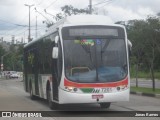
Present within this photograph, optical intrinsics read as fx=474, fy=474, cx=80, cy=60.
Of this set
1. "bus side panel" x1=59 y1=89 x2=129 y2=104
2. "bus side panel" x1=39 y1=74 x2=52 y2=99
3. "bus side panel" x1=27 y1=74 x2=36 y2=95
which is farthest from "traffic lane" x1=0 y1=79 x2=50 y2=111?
"bus side panel" x1=59 y1=89 x2=129 y2=104

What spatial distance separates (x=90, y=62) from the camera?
1645 centimetres

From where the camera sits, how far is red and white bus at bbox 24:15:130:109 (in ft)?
53.3

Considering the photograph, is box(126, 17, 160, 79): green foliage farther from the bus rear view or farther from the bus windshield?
the bus windshield

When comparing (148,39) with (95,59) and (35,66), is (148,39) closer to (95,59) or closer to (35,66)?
(35,66)

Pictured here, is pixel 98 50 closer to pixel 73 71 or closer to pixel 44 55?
Result: pixel 73 71

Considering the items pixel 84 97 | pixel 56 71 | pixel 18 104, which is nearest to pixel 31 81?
pixel 18 104

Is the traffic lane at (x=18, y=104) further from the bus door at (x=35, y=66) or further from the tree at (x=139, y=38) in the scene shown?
the tree at (x=139, y=38)

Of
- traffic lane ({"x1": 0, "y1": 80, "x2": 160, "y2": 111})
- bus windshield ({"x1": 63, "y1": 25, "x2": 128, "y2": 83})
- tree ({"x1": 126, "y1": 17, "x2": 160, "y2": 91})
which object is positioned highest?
tree ({"x1": 126, "y1": 17, "x2": 160, "y2": 91})

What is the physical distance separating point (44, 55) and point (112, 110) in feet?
12.9

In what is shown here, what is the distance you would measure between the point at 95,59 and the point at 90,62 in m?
0.22

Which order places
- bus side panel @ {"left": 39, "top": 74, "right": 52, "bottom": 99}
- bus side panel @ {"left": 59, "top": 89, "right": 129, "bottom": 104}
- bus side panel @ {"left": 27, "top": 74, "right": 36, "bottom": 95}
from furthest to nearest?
bus side panel @ {"left": 27, "top": 74, "right": 36, "bottom": 95}
bus side panel @ {"left": 39, "top": 74, "right": 52, "bottom": 99}
bus side panel @ {"left": 59, "top": 89, "right": 129, "bottom": 104}

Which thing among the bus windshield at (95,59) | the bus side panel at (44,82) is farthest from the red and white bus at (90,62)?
the bus side panel at (44,82)

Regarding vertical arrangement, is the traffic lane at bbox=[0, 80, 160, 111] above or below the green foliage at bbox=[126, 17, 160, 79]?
below

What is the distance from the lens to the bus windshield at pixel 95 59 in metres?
16.4
